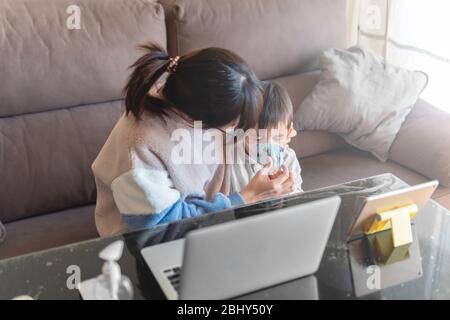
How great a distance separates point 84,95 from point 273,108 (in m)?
0.77

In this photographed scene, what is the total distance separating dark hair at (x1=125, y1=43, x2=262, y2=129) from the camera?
4.01 feet

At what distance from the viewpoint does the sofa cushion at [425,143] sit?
2.00 meters

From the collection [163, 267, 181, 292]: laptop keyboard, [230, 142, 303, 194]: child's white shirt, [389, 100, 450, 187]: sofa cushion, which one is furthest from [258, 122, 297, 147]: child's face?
[389, 100, 450, 187]: sofa cushion

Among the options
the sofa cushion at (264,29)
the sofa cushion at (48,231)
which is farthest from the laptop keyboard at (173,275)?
the sofa cushion at (264,29)

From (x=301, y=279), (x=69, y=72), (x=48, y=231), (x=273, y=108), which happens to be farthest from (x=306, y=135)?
(x=301, y=279)

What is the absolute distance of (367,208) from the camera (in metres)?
1.12

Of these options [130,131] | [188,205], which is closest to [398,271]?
[188,205]

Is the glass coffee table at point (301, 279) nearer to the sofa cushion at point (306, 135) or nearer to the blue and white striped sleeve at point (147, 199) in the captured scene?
the blue and white striped sleeve at point (147, 199)

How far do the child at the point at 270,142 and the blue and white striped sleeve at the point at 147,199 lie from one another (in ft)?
0.90

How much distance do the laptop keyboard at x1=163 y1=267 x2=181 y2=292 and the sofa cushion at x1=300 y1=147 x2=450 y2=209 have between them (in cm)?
104

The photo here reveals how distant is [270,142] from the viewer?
1.60m

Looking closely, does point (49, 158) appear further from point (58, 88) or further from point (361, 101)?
point (361, 101)

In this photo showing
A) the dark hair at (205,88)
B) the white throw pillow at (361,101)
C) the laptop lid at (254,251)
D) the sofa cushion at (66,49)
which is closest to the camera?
the laptop lid at (254,251)
